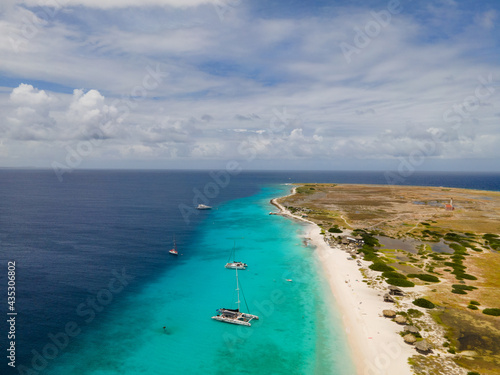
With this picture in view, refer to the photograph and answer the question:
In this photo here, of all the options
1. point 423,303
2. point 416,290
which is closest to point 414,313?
point 423,303

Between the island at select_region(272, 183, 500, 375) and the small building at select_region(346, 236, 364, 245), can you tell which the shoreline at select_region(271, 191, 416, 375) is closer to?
the island at select_region(272, 183, 500, 375)

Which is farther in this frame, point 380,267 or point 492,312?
point 380,267

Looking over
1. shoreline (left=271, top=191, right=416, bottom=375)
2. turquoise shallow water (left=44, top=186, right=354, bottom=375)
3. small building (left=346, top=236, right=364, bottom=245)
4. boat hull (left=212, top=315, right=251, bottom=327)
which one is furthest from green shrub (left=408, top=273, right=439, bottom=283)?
boat hull (left=212, top=315, right=251, bottom=327)

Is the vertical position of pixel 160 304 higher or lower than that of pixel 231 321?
lower

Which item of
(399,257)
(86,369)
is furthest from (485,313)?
(86,369)

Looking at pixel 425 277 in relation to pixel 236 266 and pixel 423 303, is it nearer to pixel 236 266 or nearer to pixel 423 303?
pixel 423 303
